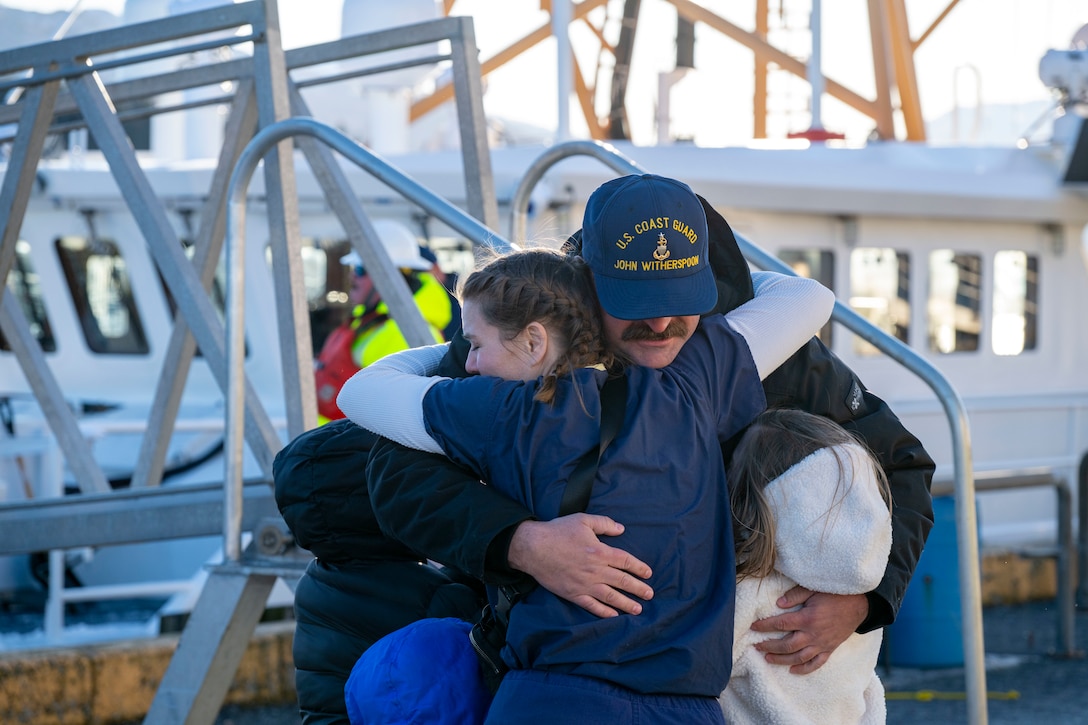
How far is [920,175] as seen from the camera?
902 centimetres

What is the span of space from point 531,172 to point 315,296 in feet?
15.0

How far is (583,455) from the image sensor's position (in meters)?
1.88

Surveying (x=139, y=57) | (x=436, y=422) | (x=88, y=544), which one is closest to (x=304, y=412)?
(x=88, y=544)

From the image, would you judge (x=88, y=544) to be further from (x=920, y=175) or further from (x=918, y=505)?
(x=920, y=175)

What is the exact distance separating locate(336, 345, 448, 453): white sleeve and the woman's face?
12 cm

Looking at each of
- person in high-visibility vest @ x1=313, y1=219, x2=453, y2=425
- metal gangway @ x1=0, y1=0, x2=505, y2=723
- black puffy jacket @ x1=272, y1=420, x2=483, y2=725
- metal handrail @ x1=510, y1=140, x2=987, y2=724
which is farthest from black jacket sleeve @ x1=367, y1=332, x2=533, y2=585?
person in high-visibility vest @ x1=313, y1=219, x2=453, y2=425

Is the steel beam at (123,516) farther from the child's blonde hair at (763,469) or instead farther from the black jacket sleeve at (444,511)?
the child's blonde hair at (763,469)

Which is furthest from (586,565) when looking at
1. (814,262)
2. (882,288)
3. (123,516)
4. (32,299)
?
(32,299)

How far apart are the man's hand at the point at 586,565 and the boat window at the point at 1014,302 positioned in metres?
8.55

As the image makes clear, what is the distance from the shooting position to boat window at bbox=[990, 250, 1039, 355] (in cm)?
974

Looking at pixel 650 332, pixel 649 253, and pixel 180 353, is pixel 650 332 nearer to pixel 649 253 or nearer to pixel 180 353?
pixel 649 253

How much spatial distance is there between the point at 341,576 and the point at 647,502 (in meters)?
0.86

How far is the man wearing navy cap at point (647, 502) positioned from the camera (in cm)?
185

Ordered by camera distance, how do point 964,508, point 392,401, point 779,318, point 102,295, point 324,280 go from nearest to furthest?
point 392,401 → point 779,318 → point 964,508 → point 324,280 → point 102,295
